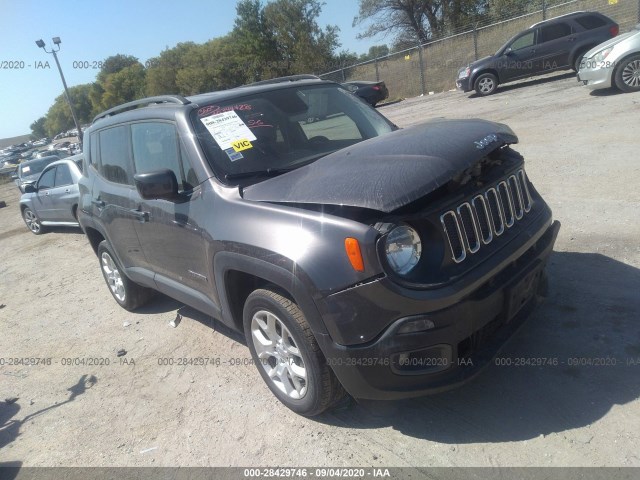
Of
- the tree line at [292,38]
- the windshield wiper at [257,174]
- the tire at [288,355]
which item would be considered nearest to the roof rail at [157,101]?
the windshield wiper at [257,174]

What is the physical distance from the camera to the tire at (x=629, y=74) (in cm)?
1058

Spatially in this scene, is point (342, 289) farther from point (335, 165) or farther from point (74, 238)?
point (74, 238)

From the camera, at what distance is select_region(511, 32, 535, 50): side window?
51.4 ft

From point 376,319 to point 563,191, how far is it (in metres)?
4.60

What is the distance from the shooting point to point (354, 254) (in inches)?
99.1

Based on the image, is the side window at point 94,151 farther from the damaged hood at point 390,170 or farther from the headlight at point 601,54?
the headlight at point 601,54

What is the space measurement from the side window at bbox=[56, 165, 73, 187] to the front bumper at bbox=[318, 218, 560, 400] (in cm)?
879

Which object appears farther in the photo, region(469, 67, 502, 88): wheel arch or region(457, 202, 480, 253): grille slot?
region(469, 67, 502, 88): wheel arch

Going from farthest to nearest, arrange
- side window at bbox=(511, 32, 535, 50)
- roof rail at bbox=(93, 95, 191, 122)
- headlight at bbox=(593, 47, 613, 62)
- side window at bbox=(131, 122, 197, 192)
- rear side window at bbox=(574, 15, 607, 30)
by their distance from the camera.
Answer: side window at bbox=(511, 32, 535, 50) → rear side window at bbox=(574, 15, 607, 30) → headlight at bbox=(593, 47, 613, 62) → roof rail at bbox=(93, 95, 191, 122) → side window at bbox=(131, 122, 197, 192)

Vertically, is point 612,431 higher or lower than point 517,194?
lower

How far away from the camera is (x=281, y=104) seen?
4000 mm

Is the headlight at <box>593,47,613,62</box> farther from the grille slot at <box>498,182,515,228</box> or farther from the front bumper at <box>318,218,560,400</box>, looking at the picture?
the front bumper at <box>318,218,560,400</box>

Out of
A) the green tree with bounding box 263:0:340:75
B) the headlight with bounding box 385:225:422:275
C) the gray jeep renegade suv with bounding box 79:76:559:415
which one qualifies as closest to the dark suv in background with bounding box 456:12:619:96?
the gray jeep renegade suv with bounding box 79:76:559:415

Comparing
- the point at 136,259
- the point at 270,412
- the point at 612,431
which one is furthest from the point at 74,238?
the point at 612,431
